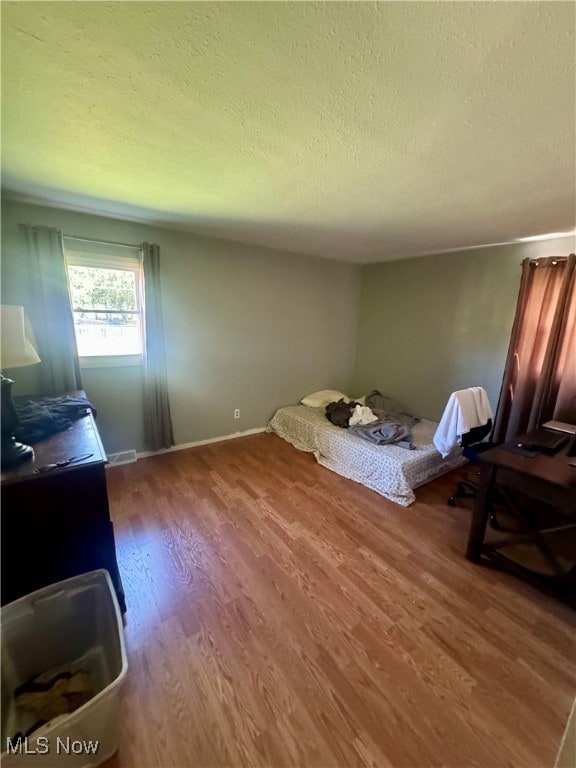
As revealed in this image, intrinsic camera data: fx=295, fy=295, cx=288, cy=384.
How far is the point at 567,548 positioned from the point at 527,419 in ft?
4.01

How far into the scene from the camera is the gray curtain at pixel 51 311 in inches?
91.7

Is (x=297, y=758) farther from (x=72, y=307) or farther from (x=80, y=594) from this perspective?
(x=72, y=307)

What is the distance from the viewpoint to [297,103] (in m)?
1.11

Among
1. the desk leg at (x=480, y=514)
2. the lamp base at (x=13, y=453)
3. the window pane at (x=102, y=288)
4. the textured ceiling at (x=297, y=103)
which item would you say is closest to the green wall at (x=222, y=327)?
the window pane at (x=102, y=288)

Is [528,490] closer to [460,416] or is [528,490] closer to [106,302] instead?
[460,416]

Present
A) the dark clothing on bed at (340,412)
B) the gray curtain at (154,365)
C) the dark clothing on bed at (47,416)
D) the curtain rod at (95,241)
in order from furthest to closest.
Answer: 1. the dark clothing on bed at (340,412)
2. the gray curtain at (154,365)
3. the curtain rod at (95,241)
4. the dark clothing on bed at (47,416)

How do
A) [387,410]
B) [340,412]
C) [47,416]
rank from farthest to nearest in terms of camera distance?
1. [387,410]
2. [340,412]
3. [47,416]

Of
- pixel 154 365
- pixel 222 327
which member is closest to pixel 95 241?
pixel 154 365

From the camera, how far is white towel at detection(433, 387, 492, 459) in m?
2.39

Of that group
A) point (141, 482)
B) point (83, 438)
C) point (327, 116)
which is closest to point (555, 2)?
point (327, 116)

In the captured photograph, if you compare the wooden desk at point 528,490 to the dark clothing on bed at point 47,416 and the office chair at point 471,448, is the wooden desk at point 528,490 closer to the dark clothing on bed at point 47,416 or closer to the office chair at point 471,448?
the office chair at point 471,448

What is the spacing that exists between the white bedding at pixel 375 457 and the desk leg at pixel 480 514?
60 centimetres

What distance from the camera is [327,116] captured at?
118 cm

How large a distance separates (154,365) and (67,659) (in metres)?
2.23
